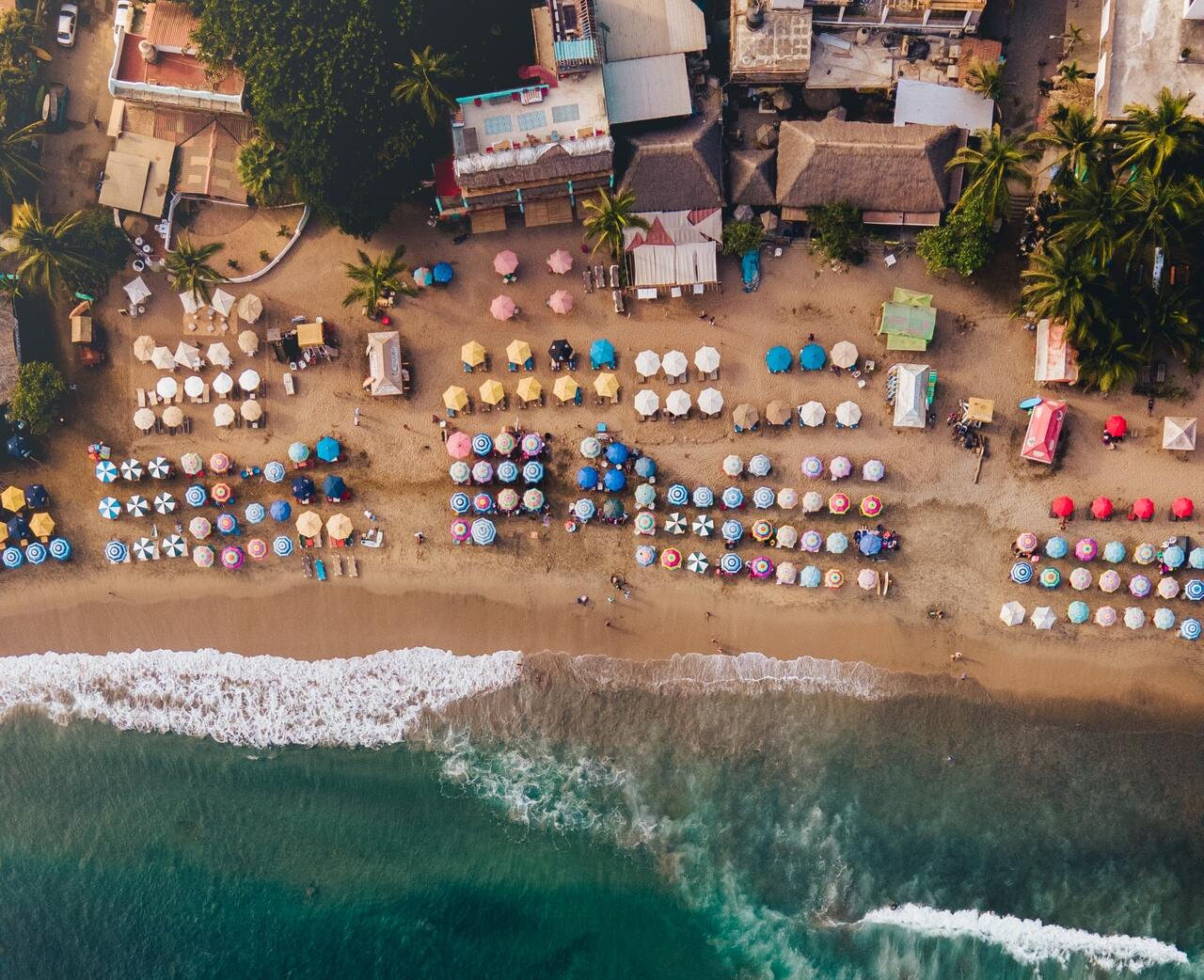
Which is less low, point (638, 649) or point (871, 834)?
point (638, 649)

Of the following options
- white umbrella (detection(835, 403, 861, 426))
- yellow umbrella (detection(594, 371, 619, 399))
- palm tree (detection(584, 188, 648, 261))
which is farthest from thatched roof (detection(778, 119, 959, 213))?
yellow umbrella (detection(594, 371, 619, 399))

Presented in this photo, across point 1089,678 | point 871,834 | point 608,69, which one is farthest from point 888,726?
point 608,69

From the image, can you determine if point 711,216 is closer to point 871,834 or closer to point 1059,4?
point 1059,4

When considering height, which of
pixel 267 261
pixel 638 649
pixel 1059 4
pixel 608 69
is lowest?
pixel 638 649

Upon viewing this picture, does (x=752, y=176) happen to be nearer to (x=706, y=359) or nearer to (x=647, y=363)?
(x=706, y=359)

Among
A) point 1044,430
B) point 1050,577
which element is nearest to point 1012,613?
point 1050,577

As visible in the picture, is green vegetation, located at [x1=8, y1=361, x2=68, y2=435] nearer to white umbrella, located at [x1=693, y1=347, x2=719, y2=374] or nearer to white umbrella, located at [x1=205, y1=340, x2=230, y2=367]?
white umbrella, located at [x1=205, y1=340, x2=230, y2=367]
